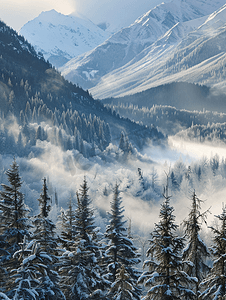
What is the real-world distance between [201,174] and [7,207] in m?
188

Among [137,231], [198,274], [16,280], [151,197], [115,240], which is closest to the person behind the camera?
[16,280]

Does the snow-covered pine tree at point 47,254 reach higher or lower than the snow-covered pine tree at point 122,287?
higher

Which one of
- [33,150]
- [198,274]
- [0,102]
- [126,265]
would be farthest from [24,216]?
[0,102]

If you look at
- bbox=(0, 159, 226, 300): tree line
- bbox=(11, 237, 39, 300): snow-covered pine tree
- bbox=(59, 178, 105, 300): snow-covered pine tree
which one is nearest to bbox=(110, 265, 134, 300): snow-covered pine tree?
bbox=(0, 159, 226, 300): tree line

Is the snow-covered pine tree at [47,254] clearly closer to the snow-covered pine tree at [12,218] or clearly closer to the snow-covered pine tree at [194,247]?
the snow-covered pine tree at [12,218]

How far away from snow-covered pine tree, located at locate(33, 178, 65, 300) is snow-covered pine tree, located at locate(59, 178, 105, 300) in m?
1.17

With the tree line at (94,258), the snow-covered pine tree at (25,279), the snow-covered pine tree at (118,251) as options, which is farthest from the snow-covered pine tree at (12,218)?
the snow-covered pine tree at (118,251)

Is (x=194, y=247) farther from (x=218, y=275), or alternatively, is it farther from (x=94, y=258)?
(x=94, y=258)

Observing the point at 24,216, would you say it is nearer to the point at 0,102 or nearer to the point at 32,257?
the point at 32,257

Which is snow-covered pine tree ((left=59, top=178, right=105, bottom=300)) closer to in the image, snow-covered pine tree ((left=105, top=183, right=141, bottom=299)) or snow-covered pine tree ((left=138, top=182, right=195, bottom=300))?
snow-covered pine tree ((left=105, top=183, right=141, bottom=299))

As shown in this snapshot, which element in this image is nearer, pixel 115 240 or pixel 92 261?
pixel 92 261

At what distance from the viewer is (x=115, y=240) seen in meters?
24.8

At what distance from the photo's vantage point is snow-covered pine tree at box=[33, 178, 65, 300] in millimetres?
18720

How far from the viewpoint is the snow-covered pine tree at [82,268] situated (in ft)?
70.8
